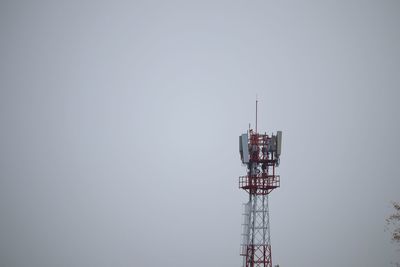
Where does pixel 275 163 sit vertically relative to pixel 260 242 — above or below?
above

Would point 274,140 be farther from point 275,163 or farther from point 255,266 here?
point 255,266

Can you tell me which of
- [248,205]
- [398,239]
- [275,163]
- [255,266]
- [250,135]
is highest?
[250,135]

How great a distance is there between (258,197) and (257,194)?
0.38 metres

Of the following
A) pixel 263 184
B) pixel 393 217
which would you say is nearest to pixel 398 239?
pixel 393 217

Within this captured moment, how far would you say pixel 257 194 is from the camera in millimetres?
45656

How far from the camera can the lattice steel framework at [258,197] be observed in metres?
44.8

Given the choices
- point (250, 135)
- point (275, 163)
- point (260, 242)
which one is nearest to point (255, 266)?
point (260, 242)

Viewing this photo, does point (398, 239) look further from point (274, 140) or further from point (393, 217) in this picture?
point (274, 140)

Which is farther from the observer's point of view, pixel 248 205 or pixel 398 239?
pixel 248 205

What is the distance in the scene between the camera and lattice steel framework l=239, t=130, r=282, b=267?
44781mm

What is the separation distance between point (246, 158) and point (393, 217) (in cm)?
2250

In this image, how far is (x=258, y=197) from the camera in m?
45.8

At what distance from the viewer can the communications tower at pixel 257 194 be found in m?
44.8

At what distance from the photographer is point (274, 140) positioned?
4566 centimetres
